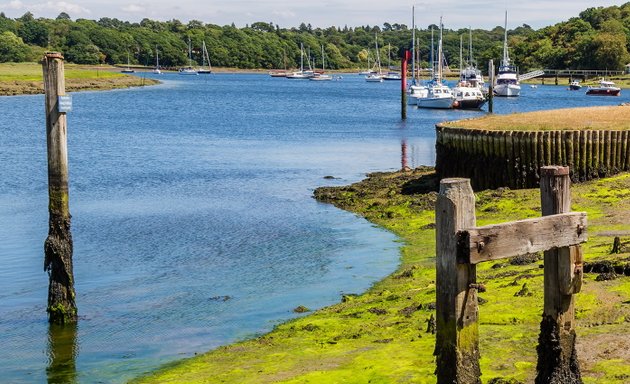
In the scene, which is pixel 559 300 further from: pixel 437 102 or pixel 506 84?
pixel 506 84

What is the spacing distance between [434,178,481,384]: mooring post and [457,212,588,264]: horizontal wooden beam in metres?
0.12

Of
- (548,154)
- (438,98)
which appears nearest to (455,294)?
(548,154)

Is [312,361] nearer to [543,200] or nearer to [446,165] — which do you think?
[543,200]

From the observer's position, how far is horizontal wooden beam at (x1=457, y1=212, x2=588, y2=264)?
428 inches

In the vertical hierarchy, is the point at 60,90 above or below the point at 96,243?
above

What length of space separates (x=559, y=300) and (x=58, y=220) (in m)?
12.2

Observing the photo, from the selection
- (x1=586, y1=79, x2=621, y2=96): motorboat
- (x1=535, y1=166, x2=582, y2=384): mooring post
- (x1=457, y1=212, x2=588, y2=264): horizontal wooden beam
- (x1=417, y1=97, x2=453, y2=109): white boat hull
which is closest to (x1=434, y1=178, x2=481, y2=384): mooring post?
(x1=457, y1=212, x2=588, y2=264): horizontal wooden beam

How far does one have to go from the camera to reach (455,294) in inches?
435

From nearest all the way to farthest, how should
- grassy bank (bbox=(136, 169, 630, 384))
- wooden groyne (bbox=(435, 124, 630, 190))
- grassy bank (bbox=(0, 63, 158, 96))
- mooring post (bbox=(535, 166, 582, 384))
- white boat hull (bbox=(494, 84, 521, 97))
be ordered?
mooring post (bbox=(535, 166, 582, 384)) < grassy bank (bbox=(136, 169, 630, 384)) < wooden groyne (bbox=(435, 124, 630, 190)) < white boat hull (bbox=(494, 84, 521, 97)) < grassy bank (bbox=(0, 63, 158, 96))

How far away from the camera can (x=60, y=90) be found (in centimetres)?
2033

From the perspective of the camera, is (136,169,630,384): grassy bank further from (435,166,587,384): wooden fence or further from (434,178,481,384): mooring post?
(434,178,481,384): mooring post

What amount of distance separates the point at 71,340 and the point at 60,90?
17.0 ft

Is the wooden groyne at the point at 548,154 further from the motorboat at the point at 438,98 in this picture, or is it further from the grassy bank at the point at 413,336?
the motorboat at the point at 438,98

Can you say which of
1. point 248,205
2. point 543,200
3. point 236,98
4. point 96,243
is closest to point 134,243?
point 96,243
